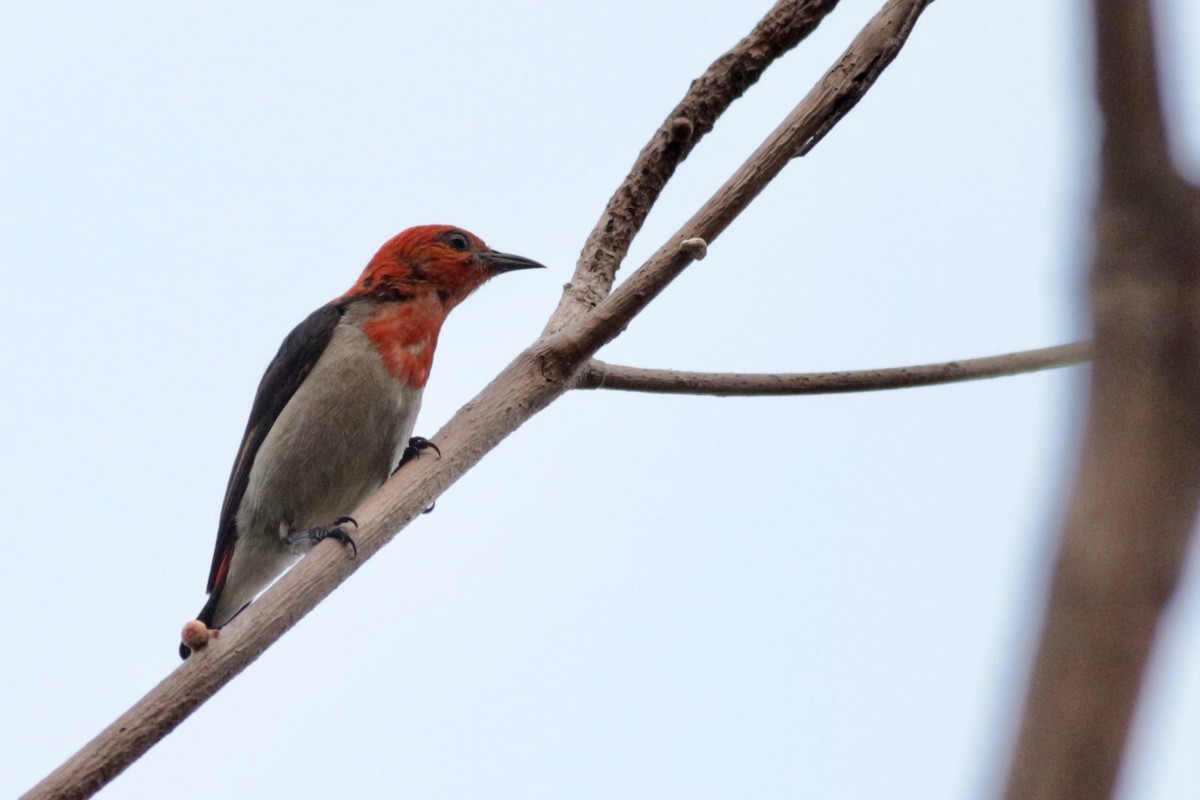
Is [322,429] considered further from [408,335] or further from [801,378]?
[801,378]

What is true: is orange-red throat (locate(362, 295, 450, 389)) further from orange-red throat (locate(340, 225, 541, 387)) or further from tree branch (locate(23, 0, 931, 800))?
tree branch (locate(23, 0, 931, 800))

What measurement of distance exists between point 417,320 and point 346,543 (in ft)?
9.36

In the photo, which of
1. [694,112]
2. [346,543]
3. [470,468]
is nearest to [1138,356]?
[346,543]

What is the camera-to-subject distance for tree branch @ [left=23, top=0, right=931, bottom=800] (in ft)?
12.9

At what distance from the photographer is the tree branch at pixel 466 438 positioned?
3934 mm

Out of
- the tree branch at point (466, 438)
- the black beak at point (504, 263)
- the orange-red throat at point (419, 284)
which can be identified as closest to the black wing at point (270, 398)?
the orange-red throat at point (419, 284)

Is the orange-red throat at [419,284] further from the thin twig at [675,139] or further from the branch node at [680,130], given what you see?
the branch node at [680,130]

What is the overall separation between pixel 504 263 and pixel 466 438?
114 inches

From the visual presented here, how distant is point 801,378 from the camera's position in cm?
525

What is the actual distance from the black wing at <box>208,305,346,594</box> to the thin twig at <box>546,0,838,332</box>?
81.6 inches

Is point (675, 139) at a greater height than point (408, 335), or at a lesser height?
greater

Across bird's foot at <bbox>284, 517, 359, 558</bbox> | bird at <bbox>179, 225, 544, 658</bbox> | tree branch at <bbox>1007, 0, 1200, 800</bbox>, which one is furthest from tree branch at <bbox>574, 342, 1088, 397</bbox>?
tree branch at <bbox>1007, 0, 1200, 800</bbox>

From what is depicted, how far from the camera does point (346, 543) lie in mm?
4602

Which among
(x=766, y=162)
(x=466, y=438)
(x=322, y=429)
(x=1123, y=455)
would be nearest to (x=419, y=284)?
(x=322, y=429)
